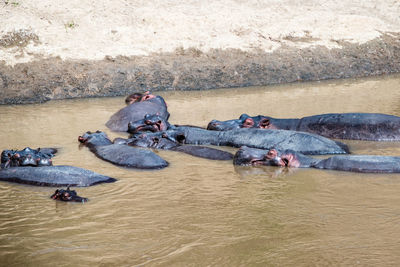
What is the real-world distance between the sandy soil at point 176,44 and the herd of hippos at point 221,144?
3.39m

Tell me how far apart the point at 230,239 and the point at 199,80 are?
30.7 feet

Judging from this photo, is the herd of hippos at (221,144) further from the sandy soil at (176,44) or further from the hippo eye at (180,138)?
the sandy soil at (176,44)

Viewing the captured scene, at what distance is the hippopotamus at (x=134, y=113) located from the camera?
962cm

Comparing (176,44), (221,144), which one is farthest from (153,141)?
(176,44)

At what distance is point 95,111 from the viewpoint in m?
11.2

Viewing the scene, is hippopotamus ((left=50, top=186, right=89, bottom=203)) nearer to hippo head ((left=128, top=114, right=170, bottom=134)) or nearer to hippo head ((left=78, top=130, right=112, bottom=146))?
hippo head ((left=78, top=130, right=112, bottom=146))

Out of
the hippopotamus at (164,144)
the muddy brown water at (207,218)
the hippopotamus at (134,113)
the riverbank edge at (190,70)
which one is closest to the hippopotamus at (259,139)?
the hippopotamus at (164,144)

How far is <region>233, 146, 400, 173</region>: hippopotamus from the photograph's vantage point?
21.1 feet

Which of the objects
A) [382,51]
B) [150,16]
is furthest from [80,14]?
[382,51]

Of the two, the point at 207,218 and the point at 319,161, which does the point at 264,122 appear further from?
the point at 207,218

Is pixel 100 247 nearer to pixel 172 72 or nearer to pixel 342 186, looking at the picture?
pixel 342 186

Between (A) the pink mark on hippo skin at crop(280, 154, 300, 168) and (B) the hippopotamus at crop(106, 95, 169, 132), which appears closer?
(A) the pink mark on hippo skin at crop(280, 154, 300, 168)

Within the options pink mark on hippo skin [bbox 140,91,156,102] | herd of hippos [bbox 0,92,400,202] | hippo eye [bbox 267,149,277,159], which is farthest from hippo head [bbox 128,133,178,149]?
pink mark on hippo skin [bbox 140,91,156,102]

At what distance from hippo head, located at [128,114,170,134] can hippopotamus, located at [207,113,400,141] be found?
699 millimetres
